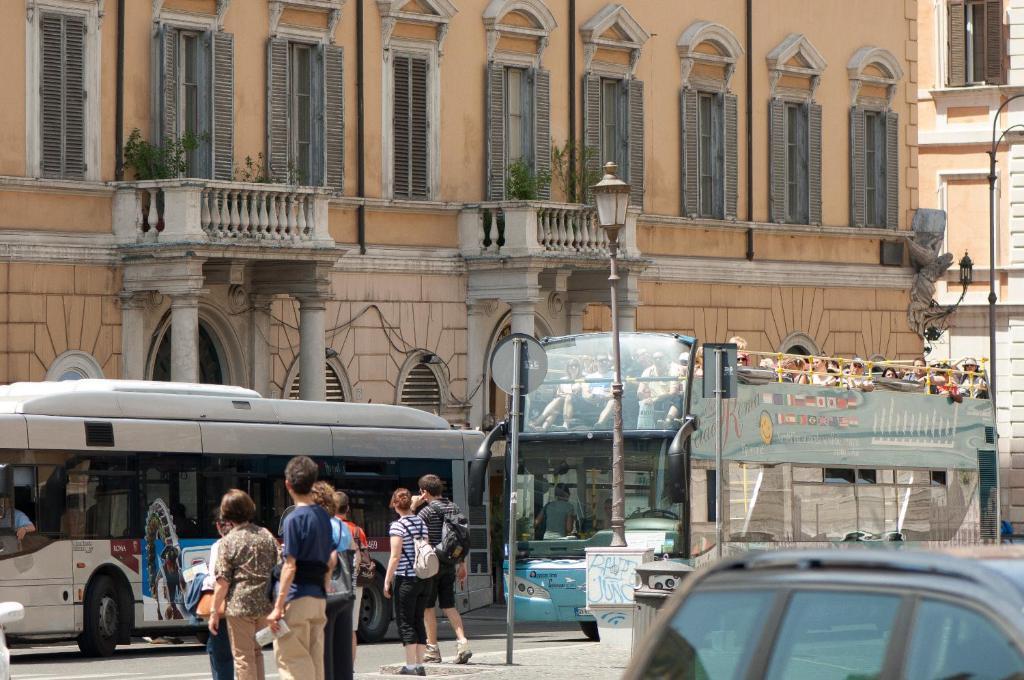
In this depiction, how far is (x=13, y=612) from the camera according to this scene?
1181 cm

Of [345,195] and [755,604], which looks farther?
[345,195]

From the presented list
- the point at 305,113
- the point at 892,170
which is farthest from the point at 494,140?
the point at 892,170

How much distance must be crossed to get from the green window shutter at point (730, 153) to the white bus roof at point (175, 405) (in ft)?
47.0

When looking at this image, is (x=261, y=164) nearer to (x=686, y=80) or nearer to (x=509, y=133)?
(x=509, y=133)

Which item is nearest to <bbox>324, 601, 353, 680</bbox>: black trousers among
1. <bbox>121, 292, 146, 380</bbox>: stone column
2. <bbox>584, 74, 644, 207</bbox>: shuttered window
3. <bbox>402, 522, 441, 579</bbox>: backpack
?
<bbox>402, 522, 441, 579</bbox>: backpack

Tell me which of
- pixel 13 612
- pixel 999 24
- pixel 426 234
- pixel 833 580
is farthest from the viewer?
pixel 999 24

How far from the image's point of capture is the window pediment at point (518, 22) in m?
34.9

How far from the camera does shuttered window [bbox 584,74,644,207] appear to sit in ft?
122

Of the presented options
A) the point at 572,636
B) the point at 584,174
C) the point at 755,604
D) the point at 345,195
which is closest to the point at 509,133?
the point at 584,174

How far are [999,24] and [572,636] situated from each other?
31.6 metres

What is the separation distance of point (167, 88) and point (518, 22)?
7434 mm

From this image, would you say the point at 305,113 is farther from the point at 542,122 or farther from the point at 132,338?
the point at 542,122

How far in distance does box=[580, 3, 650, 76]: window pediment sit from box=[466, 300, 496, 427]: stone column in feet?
15.7

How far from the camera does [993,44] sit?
54000 mm
